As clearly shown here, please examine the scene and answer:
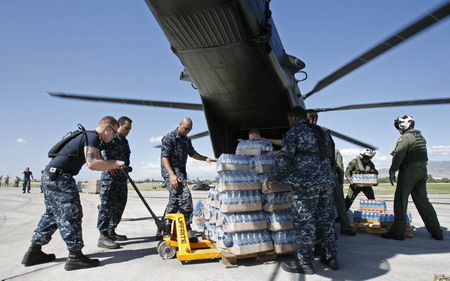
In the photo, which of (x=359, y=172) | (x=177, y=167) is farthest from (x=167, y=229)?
(x=359, y=172)

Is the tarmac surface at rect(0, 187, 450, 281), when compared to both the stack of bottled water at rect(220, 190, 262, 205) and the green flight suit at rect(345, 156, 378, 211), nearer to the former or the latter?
the stack of bottled water at rect(220, 190, 262, 205)

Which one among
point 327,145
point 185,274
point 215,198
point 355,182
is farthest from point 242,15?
point 355,182

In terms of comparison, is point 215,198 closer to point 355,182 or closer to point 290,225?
point 290,225

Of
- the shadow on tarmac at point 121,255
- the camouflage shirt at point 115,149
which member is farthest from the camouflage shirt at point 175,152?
the shadow on tarmac at point 121,255

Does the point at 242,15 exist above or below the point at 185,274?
above

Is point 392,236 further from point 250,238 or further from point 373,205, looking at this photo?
point 250,238

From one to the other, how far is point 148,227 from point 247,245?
392cm

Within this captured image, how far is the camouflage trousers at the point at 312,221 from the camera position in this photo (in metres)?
3.39

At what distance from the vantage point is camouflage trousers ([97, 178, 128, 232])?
192 inches

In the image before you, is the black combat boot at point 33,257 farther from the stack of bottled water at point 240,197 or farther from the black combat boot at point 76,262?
the stack of bottled water at point 240,197

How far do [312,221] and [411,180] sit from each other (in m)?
3.08

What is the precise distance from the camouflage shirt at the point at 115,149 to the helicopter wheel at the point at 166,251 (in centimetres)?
184

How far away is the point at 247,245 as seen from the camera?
3.58 meters

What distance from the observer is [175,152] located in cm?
487
